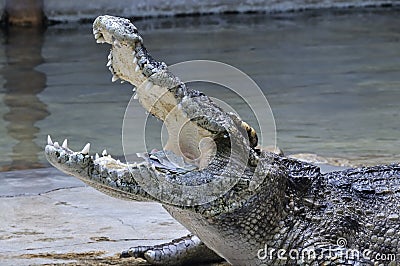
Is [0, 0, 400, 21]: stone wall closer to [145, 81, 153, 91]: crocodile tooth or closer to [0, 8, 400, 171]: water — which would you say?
[0, 8, 400, 171]: water

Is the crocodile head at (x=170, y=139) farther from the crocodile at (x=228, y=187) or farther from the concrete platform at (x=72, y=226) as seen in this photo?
the concrete platform at (x=72, y=226)

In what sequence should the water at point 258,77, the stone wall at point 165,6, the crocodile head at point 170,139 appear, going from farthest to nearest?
1. the stone wall at point 165,6
2. the water at point 258,77
3. the crocodile head at point 170,139

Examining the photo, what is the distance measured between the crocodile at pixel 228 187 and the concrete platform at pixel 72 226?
2.04ft

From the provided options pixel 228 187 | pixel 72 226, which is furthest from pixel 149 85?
pixel 72 226

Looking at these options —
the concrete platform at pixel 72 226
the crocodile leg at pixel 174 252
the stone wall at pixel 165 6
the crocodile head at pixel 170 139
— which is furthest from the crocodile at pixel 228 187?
the stone wall at pixel 165 6

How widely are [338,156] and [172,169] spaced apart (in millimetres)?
3606

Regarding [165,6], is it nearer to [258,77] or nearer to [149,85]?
[258,77]

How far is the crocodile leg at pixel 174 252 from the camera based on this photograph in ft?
12.0

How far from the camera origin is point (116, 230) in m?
4.24

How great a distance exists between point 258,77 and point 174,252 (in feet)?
21.8

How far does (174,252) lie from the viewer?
370 cm

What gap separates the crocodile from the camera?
316cm

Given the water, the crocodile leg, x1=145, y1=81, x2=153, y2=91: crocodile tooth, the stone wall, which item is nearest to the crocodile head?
x1=145, y1=81, x2=153, y2=91: crocodile tooth

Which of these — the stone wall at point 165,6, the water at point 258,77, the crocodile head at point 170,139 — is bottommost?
the water at point 258,77
